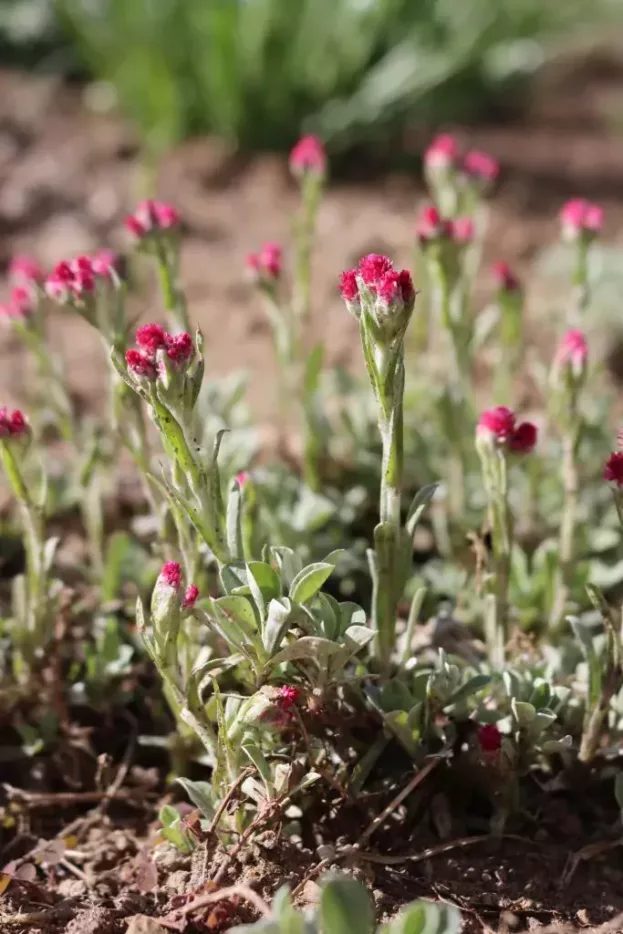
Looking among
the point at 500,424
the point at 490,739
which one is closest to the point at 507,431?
the point at 500,424

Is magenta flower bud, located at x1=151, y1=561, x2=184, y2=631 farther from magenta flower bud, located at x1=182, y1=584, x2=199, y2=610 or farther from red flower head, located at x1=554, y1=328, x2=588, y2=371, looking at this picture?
red flower head, located at x1=554, y1=328, x2=588, y2=371

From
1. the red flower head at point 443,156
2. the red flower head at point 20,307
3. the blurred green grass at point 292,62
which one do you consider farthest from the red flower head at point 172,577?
the blurred green grass at point 292,62

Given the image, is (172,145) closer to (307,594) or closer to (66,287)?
(66,287)

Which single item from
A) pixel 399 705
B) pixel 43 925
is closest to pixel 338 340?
pixel 399 705

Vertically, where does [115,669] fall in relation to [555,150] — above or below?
below

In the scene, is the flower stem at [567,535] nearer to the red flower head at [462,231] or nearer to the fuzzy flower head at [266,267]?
the red flower head at [462,231]

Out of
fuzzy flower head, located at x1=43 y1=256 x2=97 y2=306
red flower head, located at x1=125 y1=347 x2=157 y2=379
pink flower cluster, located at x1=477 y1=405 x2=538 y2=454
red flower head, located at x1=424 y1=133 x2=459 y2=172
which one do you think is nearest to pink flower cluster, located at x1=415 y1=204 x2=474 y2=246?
red flower head, located at x1=424 y1=133 x2=459 y2=172

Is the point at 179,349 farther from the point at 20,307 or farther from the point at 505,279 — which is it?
the point at 505,279
